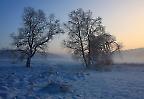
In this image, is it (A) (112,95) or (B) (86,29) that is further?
(B) (86,29)

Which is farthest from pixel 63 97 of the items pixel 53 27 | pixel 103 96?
pixel 53 27

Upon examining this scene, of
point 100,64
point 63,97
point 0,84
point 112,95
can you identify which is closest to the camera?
point 63,97

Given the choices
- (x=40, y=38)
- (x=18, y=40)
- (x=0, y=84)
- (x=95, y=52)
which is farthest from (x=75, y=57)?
(x=0, y=84)

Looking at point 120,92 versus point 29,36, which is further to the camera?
point 29,36

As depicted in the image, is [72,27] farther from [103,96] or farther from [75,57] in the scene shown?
[103,96]

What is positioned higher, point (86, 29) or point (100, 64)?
point (86, 29)

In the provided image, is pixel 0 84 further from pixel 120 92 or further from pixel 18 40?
pixel 18 40

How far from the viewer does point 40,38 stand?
48438 millimetres

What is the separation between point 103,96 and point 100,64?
29871 mm

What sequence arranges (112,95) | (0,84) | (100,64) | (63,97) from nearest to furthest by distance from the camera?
(63,97) → (112,95) → (0,84) → (100,64)

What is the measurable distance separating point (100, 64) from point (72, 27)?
24.3 ft

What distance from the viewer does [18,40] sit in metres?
47.2

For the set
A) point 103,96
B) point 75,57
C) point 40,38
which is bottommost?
point 103,96

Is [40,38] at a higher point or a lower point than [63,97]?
higher
